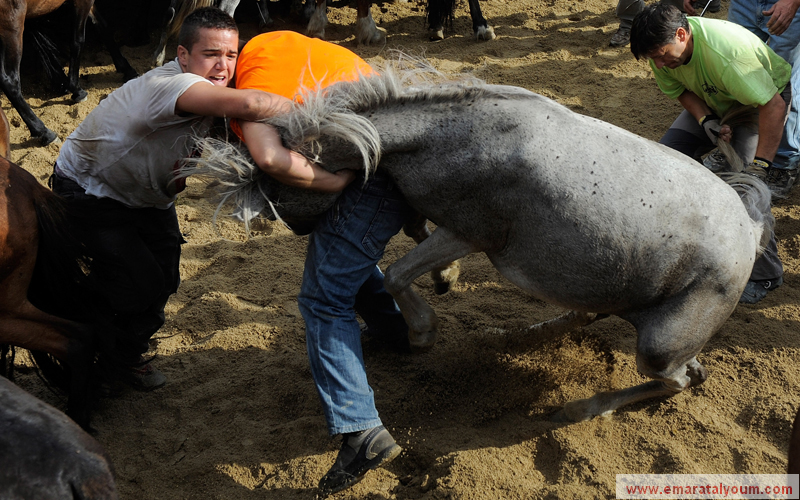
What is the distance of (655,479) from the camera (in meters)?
2.50

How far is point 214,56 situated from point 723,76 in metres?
2.51

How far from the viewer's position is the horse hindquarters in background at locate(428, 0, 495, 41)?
6.53 m

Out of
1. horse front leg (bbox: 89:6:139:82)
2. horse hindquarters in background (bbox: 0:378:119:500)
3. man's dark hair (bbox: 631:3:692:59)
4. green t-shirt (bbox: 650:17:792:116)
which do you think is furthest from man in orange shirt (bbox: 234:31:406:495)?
horse front leg (bbox: 89:6:139:82)

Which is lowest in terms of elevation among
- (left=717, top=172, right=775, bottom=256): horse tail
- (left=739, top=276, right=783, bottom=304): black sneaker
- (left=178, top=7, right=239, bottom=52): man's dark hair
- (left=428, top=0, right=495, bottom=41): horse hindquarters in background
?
(left=739, top=276, right=783, bottom=304): black sneaker

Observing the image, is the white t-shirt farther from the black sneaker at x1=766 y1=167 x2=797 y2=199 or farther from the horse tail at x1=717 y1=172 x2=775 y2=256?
the black sneaker at x1=766 y1=167 x2=797 y2=199

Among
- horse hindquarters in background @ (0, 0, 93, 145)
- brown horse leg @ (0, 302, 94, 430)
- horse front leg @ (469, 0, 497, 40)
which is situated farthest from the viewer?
horse front leg @ (469, 0, 497, 40)

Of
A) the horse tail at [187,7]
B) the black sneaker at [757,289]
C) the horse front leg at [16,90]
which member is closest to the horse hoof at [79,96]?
the horse front leg at [16,90]

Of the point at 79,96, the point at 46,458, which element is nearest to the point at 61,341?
the point at 46,458

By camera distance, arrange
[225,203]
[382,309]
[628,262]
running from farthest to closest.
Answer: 1. [382,309]
2. [225,203]
3. [628,262]

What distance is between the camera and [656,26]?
124 inches

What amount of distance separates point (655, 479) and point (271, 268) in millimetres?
2621

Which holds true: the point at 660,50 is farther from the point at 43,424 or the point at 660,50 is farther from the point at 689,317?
the point at 43,424

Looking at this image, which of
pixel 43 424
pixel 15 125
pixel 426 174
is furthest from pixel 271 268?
pixel 15 125

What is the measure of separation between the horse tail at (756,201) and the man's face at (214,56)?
214 centimetres
